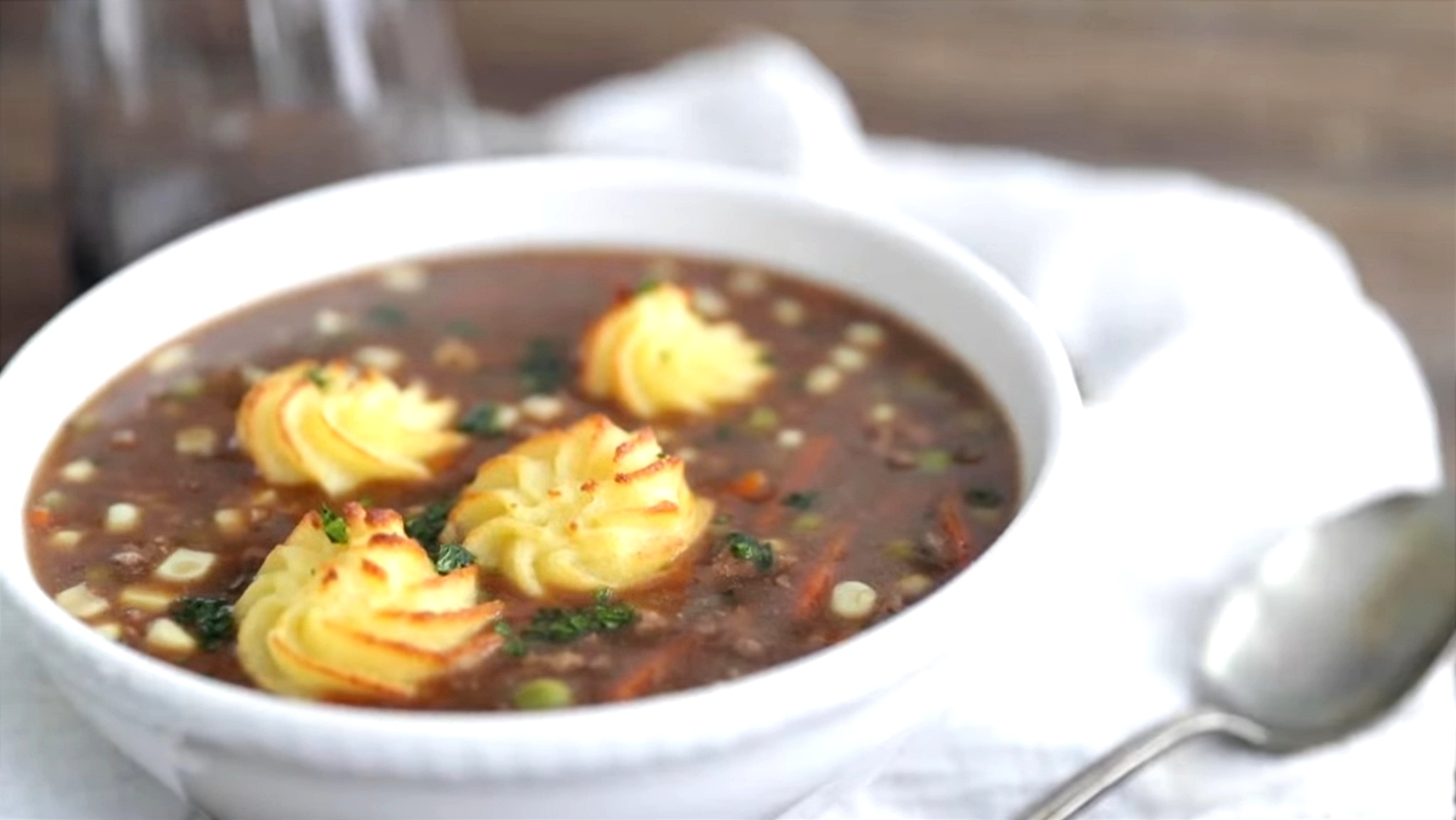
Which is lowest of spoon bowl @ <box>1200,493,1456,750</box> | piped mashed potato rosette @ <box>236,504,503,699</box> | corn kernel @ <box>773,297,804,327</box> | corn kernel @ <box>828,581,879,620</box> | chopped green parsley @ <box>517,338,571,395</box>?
spoon bowl @ <box>1200,493,1456,750</box>

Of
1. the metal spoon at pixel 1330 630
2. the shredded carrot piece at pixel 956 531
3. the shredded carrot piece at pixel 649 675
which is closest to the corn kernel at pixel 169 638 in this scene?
the shredded carrot piece at pixel 649 675

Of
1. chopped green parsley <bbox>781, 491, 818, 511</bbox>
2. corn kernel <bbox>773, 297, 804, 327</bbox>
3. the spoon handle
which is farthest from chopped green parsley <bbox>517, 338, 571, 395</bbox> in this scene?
the spoon handle

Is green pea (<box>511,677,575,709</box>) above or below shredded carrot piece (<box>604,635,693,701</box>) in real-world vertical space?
above

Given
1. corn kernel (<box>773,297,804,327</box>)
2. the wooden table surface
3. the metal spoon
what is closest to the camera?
the metal spoon

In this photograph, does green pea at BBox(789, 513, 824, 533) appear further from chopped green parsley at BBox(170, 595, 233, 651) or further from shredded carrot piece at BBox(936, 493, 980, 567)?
chopped green parsley at BBox(170, 595, 233, 651)

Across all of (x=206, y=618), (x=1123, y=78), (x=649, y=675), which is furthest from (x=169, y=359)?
(x=1123, y=78)

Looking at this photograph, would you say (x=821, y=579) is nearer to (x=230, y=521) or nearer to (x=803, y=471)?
(x=803, y=471)

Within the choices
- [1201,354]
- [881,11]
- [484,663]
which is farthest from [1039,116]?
[484,663]
